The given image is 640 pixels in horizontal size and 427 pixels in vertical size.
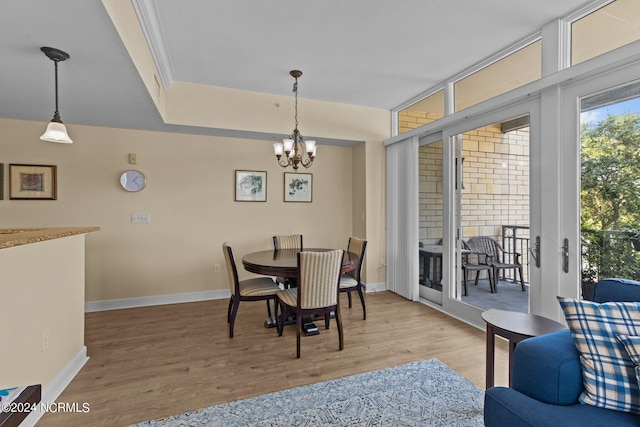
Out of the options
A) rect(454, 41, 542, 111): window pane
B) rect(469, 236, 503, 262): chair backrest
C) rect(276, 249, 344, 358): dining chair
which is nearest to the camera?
rect(276, 249, 344, 358): dining chair

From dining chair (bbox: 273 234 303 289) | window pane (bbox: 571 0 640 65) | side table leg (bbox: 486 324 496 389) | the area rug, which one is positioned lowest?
the area rug

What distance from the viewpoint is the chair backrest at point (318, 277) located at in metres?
2.52

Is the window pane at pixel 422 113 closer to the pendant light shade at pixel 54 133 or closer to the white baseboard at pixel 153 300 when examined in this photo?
the white baseboard at pixel 153 300

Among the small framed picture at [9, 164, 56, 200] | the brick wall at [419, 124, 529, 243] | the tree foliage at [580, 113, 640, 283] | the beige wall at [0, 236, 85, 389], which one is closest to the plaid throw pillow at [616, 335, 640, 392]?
the tree foliage at [580, 113, 640, 283]

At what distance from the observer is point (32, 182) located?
352 centimetres

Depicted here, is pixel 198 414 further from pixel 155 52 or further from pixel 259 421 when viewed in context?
pixel 155 52

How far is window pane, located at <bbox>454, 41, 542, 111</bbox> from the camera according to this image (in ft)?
8.80

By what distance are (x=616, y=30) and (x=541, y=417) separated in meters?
2.60

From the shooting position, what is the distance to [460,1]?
222 cm

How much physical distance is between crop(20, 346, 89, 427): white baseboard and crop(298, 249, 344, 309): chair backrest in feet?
5.48

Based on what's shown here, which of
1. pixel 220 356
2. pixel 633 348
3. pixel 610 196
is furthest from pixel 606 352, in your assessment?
pixel 220 356

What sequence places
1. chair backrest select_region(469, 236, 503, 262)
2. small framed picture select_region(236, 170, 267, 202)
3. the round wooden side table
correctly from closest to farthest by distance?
the round wooden side table → chair backrest select_region(469, 236, 503, 262) → small framed picture select_region(236, 170, 267, 202)

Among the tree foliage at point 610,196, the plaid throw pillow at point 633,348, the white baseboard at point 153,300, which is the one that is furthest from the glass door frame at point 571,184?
the white baseboard at point 153,300

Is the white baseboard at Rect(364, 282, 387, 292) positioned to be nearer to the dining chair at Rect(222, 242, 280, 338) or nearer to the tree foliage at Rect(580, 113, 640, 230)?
the dining chair at Rect(222, 242, 280, 338)
